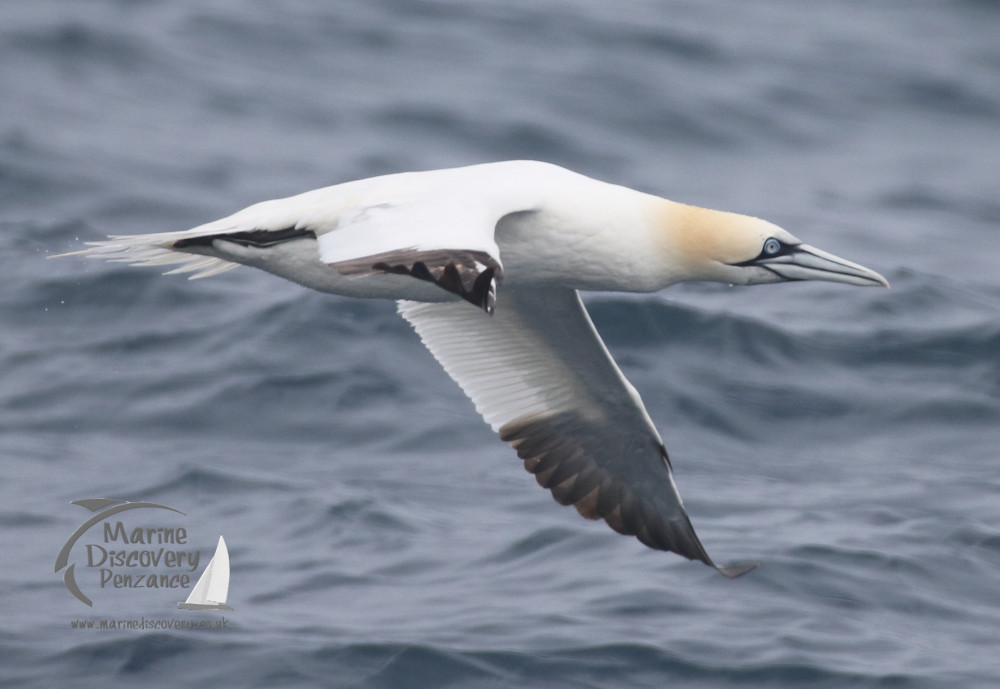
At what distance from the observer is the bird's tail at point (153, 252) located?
7.55 m

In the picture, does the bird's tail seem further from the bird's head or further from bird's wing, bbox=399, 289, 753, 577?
the bird's head

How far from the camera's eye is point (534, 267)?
Result: 7426 millimetres

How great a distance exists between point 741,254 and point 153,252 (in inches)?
124

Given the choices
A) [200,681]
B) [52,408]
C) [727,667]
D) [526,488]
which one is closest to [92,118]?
[52,408]

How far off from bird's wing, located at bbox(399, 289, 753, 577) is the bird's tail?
1411mm

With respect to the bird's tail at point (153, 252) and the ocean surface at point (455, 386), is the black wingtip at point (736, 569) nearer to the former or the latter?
the ocean surface at point (455, 386)

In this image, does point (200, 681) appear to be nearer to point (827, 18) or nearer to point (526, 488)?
point (526, 488)

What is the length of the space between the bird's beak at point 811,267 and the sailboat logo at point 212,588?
3815 mm

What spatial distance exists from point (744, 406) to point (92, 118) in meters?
8.15

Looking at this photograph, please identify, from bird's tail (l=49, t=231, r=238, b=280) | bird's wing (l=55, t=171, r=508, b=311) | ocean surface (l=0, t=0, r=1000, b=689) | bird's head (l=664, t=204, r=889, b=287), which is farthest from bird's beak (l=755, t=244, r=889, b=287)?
bird's tail (l=49, t=231, r=238, b=280)

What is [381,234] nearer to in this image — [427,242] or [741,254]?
[427,242]

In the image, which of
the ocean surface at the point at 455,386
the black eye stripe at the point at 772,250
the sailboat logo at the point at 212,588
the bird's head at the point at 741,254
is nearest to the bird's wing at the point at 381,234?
the bird's head at the point at 741,254

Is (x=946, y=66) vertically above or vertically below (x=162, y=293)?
above

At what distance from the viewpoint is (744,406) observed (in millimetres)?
11492
